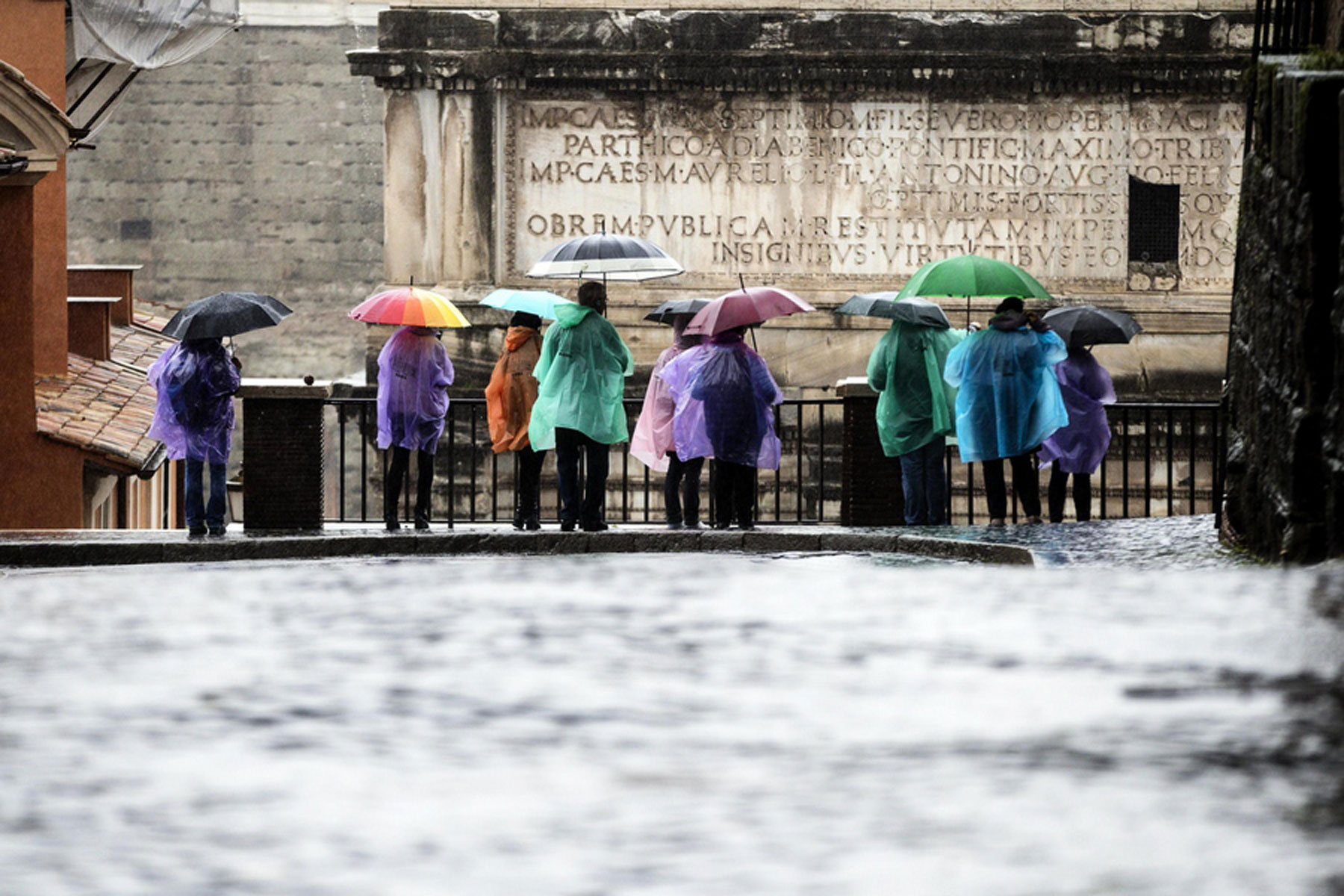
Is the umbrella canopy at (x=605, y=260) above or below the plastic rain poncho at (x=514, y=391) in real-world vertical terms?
above

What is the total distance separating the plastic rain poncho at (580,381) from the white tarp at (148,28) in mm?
10525

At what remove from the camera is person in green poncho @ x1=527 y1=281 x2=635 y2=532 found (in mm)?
15133

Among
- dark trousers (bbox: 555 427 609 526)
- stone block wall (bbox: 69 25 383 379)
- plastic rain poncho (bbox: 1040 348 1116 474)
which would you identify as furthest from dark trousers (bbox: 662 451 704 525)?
stone block wall (bbox: 69 25 383 379)

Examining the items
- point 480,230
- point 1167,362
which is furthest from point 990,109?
point 480,230

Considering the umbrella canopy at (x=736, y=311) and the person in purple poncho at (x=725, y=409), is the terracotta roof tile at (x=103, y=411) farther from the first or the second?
the umbrella canopy at (x=736, y=311)

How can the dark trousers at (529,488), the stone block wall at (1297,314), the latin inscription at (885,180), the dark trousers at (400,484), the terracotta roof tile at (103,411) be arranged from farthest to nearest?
the latin inscription at (885,180)
the terracotta roof tile at (103,411)
the dark trousers at (400,484)
the dark trousers at (529,488)
the stone block wall at (1297,314)

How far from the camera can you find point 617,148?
23.5 metres

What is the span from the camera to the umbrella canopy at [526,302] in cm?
1622

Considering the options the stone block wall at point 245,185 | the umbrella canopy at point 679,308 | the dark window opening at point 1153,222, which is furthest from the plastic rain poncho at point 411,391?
the stone block wall at point 245,185

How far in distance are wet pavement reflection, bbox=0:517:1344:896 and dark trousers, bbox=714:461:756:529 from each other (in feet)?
40.0

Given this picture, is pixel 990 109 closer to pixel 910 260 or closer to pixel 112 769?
pixel 910 260

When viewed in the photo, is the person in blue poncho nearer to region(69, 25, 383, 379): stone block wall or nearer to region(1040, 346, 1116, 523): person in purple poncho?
region(1040, 346, 1116, 523): person in purple poncho

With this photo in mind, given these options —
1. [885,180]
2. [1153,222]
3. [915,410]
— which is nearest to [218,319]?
[915,410]

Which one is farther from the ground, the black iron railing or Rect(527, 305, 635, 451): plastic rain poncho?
Rect(527, 305, 635, 451): plastic rain poncho
